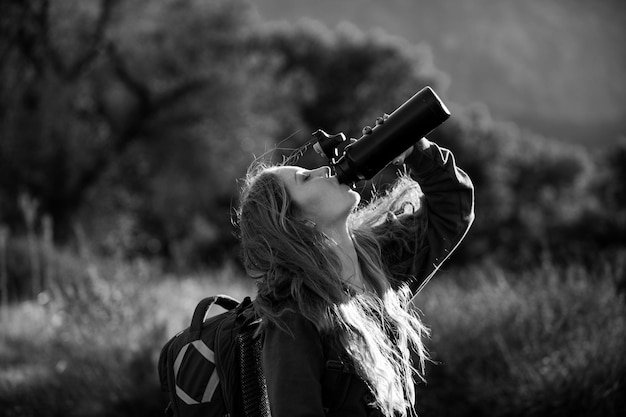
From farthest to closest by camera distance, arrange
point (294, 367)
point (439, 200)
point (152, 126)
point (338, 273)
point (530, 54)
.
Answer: point (530, 54) → point (152, 126) → point (439, 200) → point (338, 273) → point (294, 367)

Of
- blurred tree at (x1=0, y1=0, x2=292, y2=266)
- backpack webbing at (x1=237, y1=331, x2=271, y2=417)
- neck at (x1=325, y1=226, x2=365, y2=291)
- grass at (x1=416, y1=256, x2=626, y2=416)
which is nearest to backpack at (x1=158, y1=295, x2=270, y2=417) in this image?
backpack webbing at (x1=237, y1=331, x2=271, y2=417)

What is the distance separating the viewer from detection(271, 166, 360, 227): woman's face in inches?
83.5

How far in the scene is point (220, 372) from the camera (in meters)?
1.99

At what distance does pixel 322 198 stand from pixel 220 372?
694 mm

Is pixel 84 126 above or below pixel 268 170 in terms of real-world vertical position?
above

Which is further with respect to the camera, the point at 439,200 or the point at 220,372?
the point at 439,200

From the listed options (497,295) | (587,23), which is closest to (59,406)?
(497,295)

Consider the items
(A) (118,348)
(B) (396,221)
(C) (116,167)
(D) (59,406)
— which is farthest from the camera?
(C) (116,167)

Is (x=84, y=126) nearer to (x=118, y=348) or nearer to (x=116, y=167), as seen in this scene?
(x=116, y=167)

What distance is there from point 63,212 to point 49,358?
1129cm

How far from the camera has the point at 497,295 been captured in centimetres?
486

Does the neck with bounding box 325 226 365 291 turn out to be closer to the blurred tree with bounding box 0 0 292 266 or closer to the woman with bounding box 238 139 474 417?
the woman with bounding box 238 139 474 417

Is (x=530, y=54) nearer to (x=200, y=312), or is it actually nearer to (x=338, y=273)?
(x=338, y=273)

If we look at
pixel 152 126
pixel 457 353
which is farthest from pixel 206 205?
pixel 457 353
